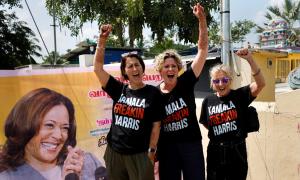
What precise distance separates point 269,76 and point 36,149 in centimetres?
760

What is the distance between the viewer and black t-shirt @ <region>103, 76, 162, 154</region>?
3.22 meters

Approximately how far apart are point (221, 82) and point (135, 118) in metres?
0.81

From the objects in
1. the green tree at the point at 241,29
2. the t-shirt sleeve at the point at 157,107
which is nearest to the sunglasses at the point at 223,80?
the t-shirt sleeve at the point at 157,107

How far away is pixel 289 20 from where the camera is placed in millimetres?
39438

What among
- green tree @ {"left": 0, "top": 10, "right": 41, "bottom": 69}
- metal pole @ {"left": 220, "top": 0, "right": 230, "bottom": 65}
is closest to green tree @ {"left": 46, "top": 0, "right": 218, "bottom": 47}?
green tree @ {"left": 0, "top": 10, "right": 41, "bottom": 69}

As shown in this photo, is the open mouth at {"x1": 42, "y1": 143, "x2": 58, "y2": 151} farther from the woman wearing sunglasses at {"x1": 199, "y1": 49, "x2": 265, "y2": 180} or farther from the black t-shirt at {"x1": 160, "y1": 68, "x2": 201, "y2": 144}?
the woman wearing sunglasses at {"x1": 199, "y1": 49, "x2": 265, "y2": 180}

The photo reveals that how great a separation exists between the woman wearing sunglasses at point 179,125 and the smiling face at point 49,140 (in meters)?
0.86

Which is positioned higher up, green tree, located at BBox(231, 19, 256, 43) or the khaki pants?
green tree, located at BBox(231, 19, 256, 43)

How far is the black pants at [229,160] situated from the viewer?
3.43 m

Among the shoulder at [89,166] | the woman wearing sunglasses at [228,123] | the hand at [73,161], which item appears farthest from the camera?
the shoulder at [89,166]

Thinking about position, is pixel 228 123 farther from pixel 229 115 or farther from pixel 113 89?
pixel 113 89

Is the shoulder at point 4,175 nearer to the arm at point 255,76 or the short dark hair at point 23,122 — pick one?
the short dark hair at point 23,122

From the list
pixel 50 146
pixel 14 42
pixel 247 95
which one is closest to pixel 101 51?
pixel 50 146

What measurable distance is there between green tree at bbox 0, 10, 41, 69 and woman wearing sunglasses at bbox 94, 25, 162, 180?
1719 cm
